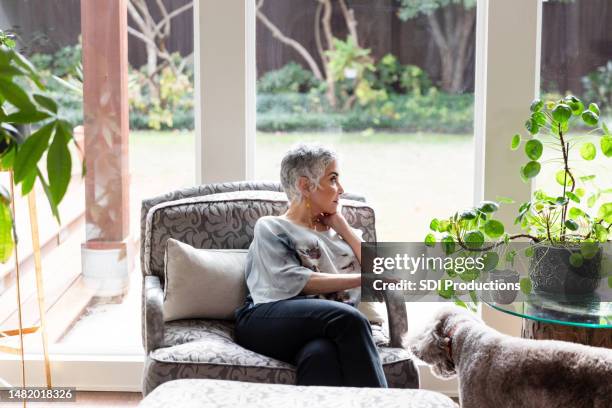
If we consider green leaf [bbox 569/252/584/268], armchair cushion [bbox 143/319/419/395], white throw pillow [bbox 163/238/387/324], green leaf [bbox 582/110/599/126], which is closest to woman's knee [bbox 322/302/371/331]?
armchair cushion [bbox 143/319/419/395]

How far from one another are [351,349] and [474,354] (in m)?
0.60

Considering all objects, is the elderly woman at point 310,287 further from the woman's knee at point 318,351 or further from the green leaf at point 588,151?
the green leaf at point 588,151

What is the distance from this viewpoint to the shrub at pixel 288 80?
363 centimetres

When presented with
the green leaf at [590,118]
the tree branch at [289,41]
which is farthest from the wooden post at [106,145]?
the green leaf at [590,118]

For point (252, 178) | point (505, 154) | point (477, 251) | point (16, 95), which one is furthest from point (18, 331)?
point (16, 95)

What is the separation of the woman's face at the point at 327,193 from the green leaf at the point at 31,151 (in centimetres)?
198

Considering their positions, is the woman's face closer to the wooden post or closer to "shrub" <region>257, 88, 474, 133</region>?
"shrub" <region>257, 88, 474, 133</region>

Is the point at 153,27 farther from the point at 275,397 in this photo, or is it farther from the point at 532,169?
the point at 275,397

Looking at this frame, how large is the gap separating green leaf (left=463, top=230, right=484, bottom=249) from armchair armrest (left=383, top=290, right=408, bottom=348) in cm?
33

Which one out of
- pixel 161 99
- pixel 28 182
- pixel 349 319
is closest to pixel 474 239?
pixel 349 319

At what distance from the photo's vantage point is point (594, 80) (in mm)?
3596

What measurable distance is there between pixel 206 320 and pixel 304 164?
2.25ft

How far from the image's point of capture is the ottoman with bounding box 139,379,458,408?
213cm

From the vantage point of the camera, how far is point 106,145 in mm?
3629
